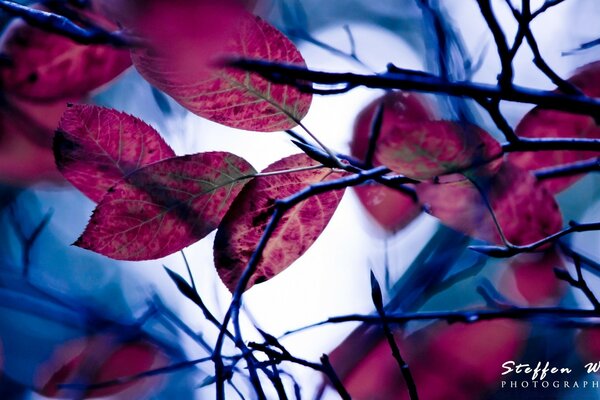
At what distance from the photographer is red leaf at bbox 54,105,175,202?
0.20 metres

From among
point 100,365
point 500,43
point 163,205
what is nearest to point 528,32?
point 500,43

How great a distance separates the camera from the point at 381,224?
27 centimetres

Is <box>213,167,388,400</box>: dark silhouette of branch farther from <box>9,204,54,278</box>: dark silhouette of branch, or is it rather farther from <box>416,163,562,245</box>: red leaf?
<box>9,204,54,278</box>: dark silhouette of branch

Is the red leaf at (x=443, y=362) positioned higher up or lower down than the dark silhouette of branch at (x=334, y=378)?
higher up

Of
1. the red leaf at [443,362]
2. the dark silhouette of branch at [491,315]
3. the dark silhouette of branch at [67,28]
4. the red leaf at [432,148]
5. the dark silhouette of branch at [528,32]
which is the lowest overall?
the red leaf at [443,362]

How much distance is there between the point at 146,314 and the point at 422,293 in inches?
5.8

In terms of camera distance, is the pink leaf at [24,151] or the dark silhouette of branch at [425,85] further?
the pink leaf at [24,151]

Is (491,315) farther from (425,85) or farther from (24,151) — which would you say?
(24,151)

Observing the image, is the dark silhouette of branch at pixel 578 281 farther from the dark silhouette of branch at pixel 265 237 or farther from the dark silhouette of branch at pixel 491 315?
the dark silhouette of branch at pixel 265 237

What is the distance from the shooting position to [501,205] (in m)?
0.21

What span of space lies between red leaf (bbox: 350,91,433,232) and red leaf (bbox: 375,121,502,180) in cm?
7

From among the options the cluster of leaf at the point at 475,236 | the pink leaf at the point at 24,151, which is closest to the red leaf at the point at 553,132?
the cluster of leaf at the point at 475,236

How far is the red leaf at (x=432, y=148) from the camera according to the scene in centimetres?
17

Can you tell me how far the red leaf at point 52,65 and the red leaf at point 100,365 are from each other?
131 mm
